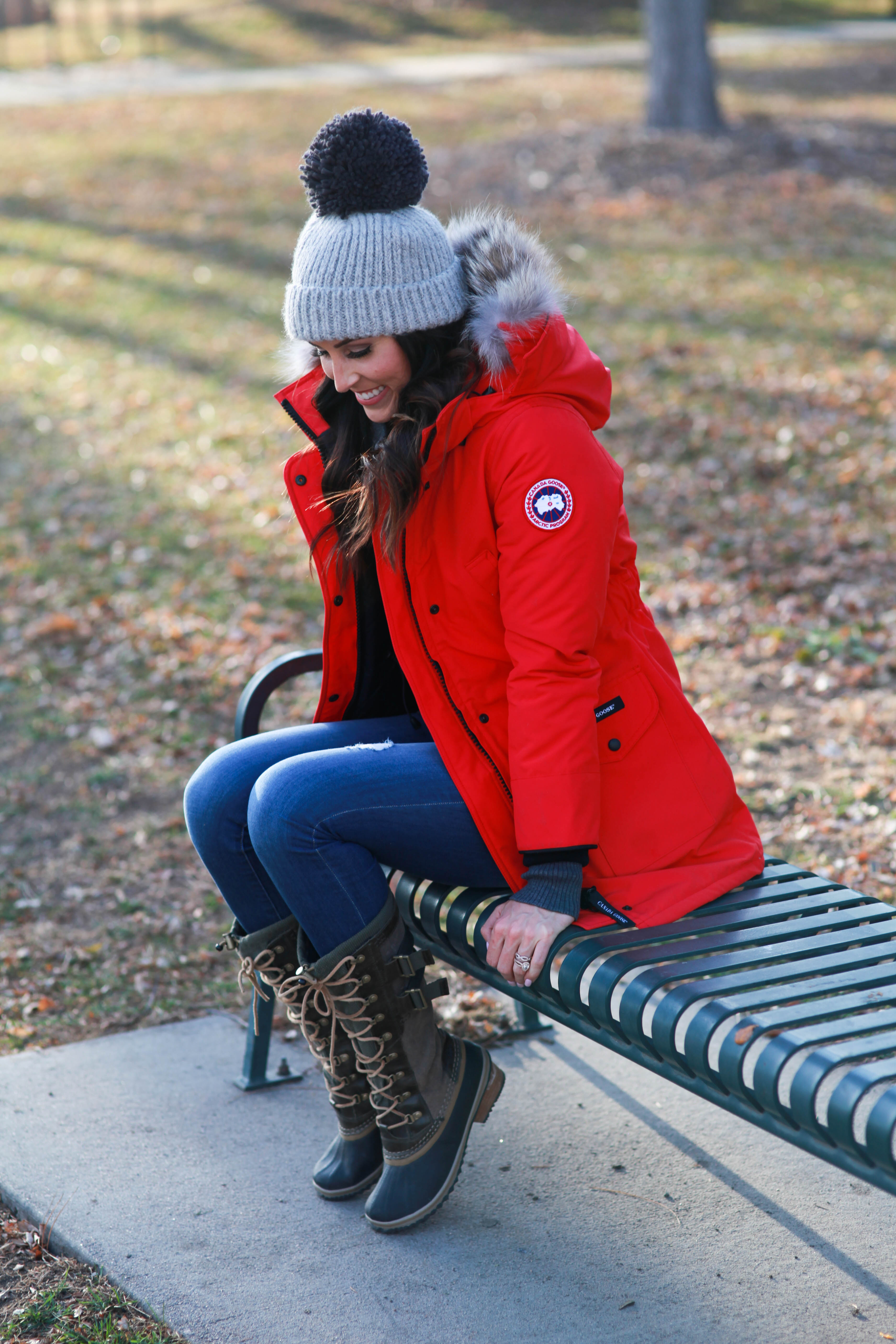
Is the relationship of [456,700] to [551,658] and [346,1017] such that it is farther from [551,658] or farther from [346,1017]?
[346,1017]

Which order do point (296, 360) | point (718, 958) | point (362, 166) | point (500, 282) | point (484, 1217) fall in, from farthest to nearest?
point (296, 360), point (484, 1217), point (500, 282), point (362, 166), point (718, 958)

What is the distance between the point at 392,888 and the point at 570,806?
733 millimetres

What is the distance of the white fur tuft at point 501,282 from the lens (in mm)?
2584

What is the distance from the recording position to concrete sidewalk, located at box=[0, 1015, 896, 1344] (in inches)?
97.0

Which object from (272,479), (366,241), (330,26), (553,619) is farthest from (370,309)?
(330,26)

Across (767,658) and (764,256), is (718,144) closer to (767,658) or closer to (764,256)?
(764,256)

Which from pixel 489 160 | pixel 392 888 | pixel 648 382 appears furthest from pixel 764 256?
pixel 392 888

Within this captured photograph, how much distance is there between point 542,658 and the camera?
246 cm

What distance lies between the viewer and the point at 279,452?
795 cm

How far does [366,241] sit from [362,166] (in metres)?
0.13

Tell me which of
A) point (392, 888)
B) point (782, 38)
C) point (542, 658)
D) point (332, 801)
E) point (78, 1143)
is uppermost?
point (782, 38)

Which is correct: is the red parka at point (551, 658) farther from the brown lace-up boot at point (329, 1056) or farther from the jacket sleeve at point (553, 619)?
the brown lace-up boot at point (329, 1056)

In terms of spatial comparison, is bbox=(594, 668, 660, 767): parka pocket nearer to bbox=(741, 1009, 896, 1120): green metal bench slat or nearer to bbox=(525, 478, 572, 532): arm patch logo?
bbox=(525, 478, 572, 532): arm patch logo

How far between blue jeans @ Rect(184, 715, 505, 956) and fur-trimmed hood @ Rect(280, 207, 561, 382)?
80cm
